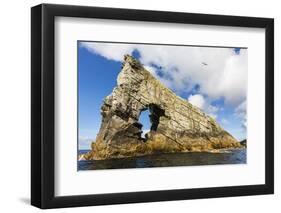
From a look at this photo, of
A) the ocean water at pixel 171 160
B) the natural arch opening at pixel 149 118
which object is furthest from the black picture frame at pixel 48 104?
the natural arch opening at pixel 149 118

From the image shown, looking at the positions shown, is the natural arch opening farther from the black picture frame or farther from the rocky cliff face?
the black picture frame

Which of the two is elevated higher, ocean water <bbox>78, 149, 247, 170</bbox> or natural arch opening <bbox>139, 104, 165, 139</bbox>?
natural arch opening <bbox>139, 104, 165, 139</bbox>

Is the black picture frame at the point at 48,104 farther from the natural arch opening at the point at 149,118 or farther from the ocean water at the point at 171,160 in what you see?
the natural arch opening at the point at 149,118

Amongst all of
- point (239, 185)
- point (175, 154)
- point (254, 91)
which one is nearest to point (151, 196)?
point (175, 154)

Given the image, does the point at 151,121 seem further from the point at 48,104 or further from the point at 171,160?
the point at 48,104

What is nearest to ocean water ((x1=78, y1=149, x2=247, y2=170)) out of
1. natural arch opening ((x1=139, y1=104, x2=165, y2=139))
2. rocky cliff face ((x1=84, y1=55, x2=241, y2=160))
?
rocky cliff face ((x1=84, y1=55, x2=241, y2=160))

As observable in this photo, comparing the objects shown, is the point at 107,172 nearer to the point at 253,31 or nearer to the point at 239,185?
the point at 239,185

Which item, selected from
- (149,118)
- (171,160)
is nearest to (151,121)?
(149,118)
